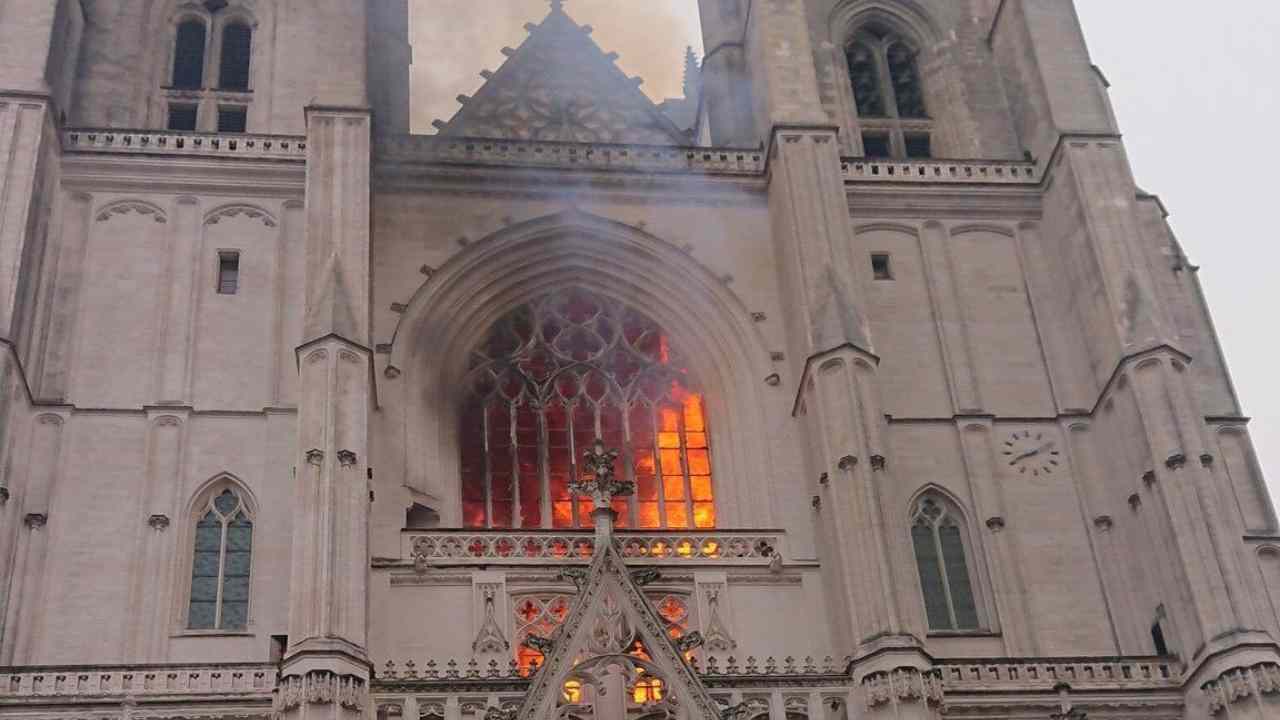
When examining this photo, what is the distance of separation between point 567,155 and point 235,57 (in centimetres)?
603

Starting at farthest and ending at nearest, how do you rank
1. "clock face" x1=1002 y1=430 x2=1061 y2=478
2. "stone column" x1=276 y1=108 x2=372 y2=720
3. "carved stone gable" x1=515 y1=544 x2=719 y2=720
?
"clock face" x1=1002 y1=430 x2=1061 y2=478 → "carved stone gable" x1=515 y1=544 x2=719 y2=720 → "stone column" x1=276 y1=108 x2=372 y2=720

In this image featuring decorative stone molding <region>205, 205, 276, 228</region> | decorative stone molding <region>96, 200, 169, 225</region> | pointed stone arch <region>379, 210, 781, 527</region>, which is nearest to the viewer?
pointed stone arch <region>379, 210, 781, 527</region>

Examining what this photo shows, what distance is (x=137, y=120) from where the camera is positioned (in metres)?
29.3

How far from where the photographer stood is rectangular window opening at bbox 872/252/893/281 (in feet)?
94.0

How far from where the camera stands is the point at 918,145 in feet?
104

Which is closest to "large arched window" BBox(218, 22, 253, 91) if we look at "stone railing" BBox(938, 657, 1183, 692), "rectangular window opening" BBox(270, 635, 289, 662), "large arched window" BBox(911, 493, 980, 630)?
"rectangular window opening" BBox(270, 635, 289, 662)

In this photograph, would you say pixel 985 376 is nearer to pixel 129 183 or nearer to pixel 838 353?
pixel 838 353

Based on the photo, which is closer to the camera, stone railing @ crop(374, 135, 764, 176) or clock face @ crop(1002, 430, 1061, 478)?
clock face @ crop(1002, 430, 1061, 478)

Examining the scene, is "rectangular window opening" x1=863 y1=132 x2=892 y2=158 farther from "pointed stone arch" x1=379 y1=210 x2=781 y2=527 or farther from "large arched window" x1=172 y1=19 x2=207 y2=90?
"large arched window" x1=172 y1=19 x2=207 y2=90

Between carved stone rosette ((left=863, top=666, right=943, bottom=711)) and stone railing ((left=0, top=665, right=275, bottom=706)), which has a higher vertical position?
stone railing ((left=0, top=665, right=275, bottom=706))

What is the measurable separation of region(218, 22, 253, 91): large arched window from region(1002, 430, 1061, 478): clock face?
524 inches

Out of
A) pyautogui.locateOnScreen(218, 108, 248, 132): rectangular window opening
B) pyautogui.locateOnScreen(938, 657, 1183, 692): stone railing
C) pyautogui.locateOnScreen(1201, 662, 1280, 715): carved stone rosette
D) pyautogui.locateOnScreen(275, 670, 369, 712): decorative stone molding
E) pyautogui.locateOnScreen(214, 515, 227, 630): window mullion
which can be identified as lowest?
pyautogui.locateOnScreen(1201, 662, 1280, 715): carved stone rosette

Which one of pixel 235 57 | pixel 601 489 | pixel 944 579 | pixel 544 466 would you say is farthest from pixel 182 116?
pixel 944 579

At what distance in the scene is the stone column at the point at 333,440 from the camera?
846 inches
